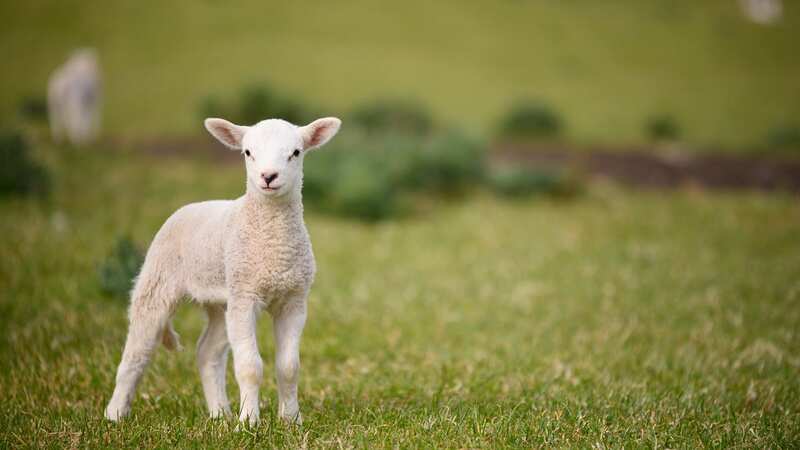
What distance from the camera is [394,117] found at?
2005 centimetres

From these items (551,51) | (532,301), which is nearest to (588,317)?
(532,301)

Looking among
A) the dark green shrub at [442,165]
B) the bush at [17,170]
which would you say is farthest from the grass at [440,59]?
the bush at [17,170]

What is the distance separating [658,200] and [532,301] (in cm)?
694

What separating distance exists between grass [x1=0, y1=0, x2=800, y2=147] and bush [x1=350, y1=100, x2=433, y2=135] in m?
1.31

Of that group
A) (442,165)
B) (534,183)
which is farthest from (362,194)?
(534,183)

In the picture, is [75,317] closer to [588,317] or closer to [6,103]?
[588,317]

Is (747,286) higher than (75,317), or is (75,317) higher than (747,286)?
(75,317)

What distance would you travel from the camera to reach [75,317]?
20.0 feet

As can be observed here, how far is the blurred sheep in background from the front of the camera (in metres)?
15.5

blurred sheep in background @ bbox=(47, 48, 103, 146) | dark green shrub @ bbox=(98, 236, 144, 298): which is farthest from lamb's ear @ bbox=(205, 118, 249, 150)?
blurred sheep in background @ bbox=(47, 48, 103, 146)

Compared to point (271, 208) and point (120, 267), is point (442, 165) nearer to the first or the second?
point (120, 267)

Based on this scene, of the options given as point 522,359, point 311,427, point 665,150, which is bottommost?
point 665,150

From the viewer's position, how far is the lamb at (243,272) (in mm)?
3533

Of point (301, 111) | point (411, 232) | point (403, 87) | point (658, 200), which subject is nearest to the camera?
point (411, 232)
